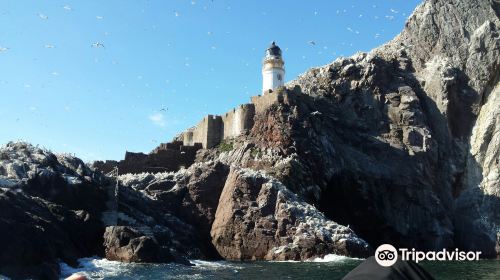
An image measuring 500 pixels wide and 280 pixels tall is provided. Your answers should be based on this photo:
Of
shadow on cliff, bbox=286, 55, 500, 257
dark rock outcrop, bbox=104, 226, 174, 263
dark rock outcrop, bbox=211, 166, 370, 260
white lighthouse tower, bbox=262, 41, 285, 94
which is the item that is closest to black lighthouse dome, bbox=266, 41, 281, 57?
white lighthouse tower, bbox=262, 41, 285, 94

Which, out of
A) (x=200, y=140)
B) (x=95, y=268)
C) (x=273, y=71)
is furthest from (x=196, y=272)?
(x=273, y=71)

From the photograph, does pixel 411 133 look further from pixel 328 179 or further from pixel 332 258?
pixel 332 258

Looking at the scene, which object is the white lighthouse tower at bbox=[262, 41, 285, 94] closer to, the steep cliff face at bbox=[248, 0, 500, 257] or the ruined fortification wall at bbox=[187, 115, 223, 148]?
the steep cliff face at bbox=[248, 0, 500, 257]

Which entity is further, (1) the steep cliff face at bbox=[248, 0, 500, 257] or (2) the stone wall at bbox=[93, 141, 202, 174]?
(1) the steep cliff face at bbox=[248, 0, 500, 257]

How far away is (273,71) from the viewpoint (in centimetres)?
7044

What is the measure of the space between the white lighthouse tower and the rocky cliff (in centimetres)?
249

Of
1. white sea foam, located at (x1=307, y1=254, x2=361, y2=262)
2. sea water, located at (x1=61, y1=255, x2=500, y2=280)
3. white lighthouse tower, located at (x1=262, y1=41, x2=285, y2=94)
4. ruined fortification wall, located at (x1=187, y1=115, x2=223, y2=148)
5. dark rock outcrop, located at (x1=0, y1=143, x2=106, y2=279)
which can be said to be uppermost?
white lighthouse tower, located at (x1=262, y1=41, x2=285, y2=94)

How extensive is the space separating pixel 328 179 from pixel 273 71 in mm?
20677

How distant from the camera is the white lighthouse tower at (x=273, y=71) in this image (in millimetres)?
70438

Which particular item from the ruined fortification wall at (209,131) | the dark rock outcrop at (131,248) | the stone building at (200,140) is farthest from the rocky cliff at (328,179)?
the ruined fortification wall at (209,131)

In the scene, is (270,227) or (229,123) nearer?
(270,227)

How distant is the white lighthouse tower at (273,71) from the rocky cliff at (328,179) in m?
2.49

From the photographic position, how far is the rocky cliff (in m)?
35.7

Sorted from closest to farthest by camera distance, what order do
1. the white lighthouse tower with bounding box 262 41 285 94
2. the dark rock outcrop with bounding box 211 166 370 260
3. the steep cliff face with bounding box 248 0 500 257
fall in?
the dark rock outcrop with bounding box 211 166 370 260 < the steep cliff face with bounding box 248 0 500 257 < the white lighthouse tower with bounding box 262 41 285 94
